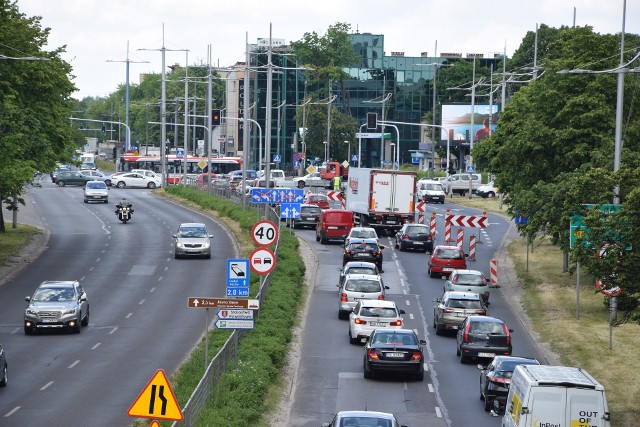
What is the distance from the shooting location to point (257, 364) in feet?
89.5

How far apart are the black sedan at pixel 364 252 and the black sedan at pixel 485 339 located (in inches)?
774

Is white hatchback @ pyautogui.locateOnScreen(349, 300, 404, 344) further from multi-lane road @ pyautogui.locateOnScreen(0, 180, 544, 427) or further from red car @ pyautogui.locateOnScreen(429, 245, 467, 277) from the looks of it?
red car @ pyautogui.locateOnScreen(429, 245, 467, 277)

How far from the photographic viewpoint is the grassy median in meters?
28.9

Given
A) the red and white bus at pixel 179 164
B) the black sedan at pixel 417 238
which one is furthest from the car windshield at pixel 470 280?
the red and white bus at pixel 179 164

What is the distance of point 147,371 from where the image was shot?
97.3 ft

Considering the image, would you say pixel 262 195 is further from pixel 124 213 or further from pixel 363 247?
pixel 124 213

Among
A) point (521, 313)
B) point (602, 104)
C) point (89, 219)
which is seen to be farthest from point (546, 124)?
point (89, 219)

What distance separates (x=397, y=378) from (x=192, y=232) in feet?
91.6

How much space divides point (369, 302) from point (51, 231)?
37237 mm

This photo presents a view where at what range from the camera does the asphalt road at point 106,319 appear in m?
25.9

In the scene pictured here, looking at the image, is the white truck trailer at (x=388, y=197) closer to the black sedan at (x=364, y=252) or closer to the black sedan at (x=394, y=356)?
the black sedan at (x=364, y=252)

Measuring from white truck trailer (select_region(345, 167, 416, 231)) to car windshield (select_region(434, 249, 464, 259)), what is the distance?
1279 cm

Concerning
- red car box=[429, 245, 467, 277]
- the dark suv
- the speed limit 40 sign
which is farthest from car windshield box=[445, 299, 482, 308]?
red car box=[429, 245, 467, 277]

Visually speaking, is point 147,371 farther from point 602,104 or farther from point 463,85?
point 463,85
